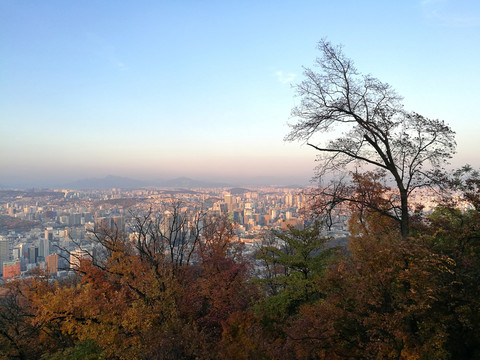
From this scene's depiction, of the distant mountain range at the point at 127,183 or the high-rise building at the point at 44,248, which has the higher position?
the distant mountain range at the point at 127,183

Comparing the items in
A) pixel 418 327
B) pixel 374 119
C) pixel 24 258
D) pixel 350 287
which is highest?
pixel 374 119

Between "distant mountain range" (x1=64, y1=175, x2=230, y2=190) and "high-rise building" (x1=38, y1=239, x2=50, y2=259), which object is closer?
"high-rise building" (x1=38, y1=239, x2=50, y2=259)

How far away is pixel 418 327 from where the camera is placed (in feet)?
22.2

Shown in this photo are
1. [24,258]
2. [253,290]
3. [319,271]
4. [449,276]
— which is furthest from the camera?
[24,258]

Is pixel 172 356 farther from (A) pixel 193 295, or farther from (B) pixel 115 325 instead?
(A) pixel 193 295

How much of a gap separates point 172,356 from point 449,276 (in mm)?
7064

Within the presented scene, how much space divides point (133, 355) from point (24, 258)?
49.2 meters

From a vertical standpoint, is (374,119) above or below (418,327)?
above

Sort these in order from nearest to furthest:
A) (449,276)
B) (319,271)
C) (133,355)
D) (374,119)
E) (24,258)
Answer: (449,276) < (374,119) < (133,355) < (319,271) < (24,258)

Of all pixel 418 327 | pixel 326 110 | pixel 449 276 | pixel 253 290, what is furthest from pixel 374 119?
pixel 253 290

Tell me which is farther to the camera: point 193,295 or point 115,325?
point 193,295

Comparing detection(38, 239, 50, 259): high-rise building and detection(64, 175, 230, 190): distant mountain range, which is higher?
detection(64, 175, 230, 190): distant mountain range

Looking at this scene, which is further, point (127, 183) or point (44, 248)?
point (127, 183)

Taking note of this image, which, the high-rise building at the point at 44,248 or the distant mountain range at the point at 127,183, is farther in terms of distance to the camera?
the distant mountain range at the point at 127,183
